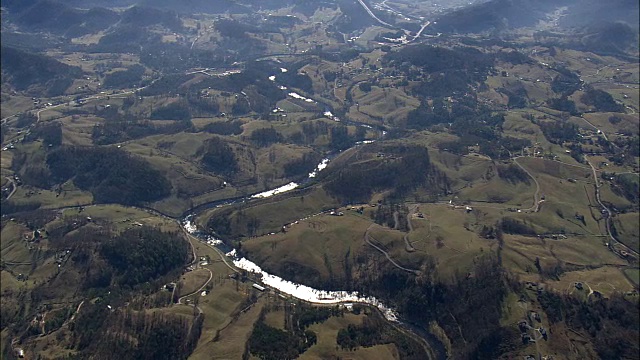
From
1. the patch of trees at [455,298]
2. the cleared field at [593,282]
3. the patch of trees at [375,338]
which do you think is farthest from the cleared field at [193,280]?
the cleared field at [593,282]

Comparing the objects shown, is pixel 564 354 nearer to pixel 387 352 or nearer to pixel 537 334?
pixel 537 334

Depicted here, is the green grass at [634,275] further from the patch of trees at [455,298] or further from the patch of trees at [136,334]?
the patch of trees at [136,334]

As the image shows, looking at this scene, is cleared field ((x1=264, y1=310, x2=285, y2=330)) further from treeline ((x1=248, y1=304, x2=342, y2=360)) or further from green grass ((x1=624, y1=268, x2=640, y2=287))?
green grass ((x1=624, y1=268, x2=640, y2=287))

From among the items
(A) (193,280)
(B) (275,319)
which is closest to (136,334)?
(A) (193,280)

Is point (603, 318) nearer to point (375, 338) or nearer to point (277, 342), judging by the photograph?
point (375, 338)

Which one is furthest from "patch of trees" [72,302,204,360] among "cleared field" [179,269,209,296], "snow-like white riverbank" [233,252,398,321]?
"snow-like white riverbank" [233,252,398,321]

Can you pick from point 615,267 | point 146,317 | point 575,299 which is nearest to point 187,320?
point 146,317

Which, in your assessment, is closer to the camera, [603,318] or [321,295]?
[603,318]

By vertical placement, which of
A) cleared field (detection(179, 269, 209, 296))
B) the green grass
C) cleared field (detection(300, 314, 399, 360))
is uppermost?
cleared field (detection(300, 314, 399, 360))

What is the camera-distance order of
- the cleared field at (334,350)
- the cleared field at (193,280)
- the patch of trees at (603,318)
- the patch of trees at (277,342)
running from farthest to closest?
the cleared field at (193,280)
the patch of trees at (603,318)
the cleared field at (334,350)
the patch of trees at (277,342)

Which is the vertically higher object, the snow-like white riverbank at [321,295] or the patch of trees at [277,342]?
the patch of trees at [277,342]

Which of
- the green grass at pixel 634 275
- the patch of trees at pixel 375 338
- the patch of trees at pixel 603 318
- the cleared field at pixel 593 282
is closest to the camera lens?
the patch of trees at pixel 603 318
